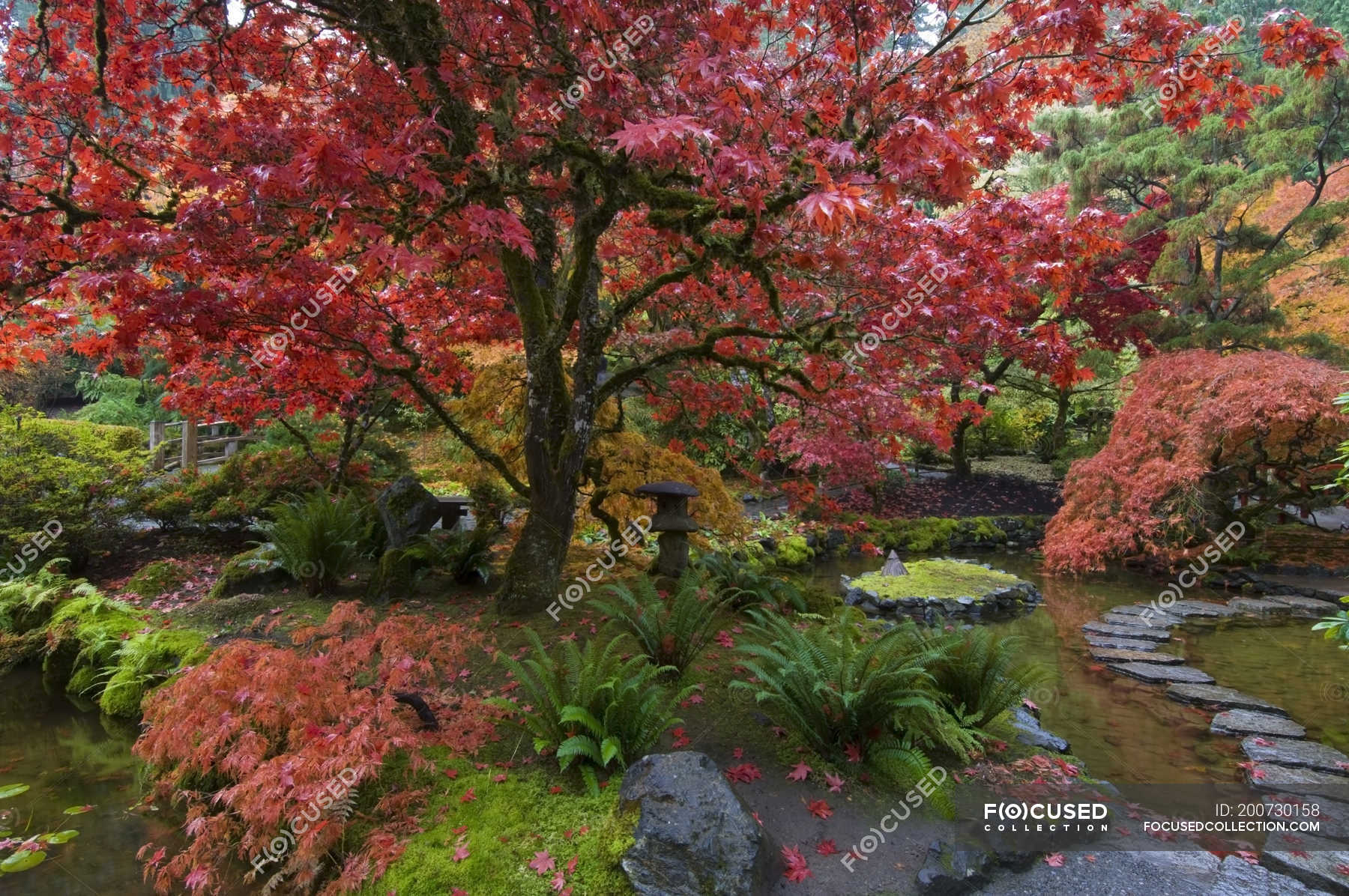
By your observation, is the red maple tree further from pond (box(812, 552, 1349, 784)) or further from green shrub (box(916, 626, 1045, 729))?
pond (box(812, 552, 1349, 784))

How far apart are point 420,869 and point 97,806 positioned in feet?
7.55

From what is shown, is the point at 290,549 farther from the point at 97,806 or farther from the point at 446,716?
the point at 446,716

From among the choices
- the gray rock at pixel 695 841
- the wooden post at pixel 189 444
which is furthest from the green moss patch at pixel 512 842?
the wooden post at pixel 189 444

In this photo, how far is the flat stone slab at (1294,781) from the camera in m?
4.05

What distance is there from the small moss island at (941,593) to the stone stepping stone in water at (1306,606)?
290 centimetres

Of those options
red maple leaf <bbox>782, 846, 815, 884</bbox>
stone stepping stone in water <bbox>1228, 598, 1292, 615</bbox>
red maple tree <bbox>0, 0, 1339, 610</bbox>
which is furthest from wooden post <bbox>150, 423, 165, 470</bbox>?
stone stepping stone in water <bbox>1228, 598, 1292, 615</bbox>

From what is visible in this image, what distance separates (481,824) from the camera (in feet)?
9.82

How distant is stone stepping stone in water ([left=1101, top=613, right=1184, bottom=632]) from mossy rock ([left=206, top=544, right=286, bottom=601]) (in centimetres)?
905

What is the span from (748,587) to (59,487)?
7.36m

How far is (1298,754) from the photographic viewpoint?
448 centimetres

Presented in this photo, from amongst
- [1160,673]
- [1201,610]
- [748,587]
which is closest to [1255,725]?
[1160,673]

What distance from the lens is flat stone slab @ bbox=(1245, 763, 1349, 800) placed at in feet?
13.3

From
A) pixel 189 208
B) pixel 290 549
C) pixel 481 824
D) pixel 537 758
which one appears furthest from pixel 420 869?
pixel 290 549

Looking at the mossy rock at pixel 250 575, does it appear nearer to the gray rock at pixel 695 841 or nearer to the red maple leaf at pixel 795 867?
the gray rock at pixel 695 841
